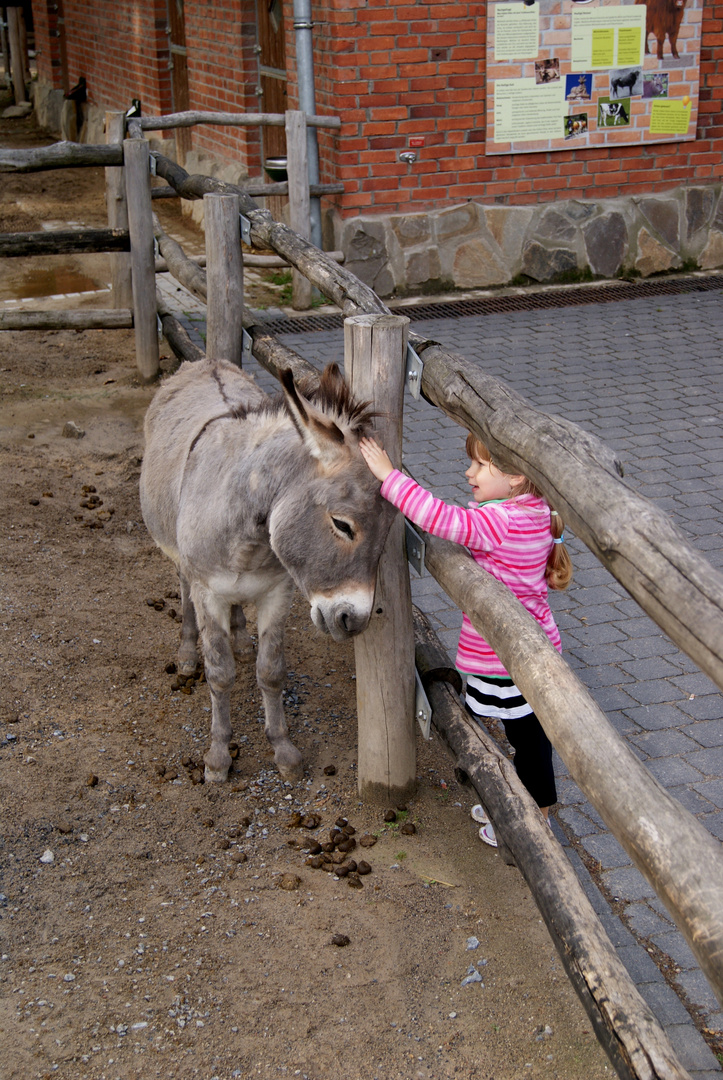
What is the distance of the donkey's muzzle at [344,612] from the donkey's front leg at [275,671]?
24.1 inches

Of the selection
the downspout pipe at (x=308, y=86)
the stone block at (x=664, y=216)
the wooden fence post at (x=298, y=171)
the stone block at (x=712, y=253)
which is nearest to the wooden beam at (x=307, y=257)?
the wooden fence post at (x=298, y=171)

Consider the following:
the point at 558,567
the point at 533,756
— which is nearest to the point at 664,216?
the point at 558,567

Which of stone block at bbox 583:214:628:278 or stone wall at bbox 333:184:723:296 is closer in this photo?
stone wall at bbox 333:184:723:296

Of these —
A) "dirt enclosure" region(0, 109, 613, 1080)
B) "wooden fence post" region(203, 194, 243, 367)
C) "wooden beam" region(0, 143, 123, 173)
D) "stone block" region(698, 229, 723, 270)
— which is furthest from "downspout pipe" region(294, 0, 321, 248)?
"dirt enclosure" region(0, 109, 613, 1080)

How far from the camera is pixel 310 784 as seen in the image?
375 centimetres

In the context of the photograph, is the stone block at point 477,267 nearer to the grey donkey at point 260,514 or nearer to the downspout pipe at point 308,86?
the downspout pipe at point 308,86

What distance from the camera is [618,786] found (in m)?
1.87

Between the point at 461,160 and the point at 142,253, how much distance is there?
133 inches

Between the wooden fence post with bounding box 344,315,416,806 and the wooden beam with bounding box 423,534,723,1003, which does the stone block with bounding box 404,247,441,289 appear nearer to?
the wooden fence post with bounding box 344,315,416,806

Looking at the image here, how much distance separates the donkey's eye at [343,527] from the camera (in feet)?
9.53

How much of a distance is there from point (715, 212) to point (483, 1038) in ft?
29.9

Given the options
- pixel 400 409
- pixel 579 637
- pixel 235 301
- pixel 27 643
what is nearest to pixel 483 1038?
pixel 400 409

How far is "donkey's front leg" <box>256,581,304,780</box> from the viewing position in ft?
12.0

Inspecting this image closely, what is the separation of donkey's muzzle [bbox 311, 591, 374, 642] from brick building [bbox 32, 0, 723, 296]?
6.78 m
